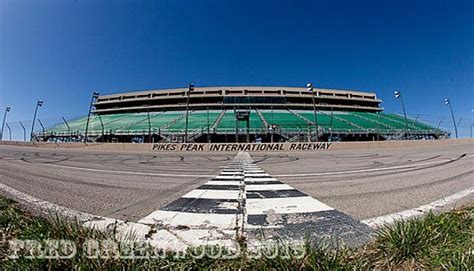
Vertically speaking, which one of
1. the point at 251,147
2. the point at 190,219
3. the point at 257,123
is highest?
the point at 257,123

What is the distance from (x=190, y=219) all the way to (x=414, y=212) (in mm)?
3250

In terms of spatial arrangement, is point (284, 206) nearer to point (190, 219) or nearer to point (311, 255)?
point (190, 219)

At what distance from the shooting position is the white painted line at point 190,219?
3.10 metres

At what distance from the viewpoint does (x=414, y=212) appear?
11.6 ft

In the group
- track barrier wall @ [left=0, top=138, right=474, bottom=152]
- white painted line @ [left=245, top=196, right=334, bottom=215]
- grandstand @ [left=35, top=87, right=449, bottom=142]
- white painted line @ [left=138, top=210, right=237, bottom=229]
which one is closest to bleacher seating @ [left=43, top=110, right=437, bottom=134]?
grandstand @ [left=35, top=87, right=449, bottom=142]

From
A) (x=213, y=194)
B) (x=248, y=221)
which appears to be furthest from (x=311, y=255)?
(x=213, y=194)

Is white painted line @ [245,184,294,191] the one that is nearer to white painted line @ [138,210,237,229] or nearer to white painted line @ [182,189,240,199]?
white painted line @ [182,189,240,199]

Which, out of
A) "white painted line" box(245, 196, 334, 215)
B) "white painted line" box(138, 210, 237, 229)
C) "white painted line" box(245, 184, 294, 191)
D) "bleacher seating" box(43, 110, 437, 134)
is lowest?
"white painted line" box(138, 210, 237, 229)

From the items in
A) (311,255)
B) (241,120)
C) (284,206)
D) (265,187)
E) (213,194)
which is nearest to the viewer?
(311,255)

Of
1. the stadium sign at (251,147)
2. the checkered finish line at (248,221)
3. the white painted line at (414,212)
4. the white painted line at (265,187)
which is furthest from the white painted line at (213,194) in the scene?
the stadium sign at (251,147)

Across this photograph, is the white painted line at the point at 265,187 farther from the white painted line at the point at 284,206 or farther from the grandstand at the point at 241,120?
the grandstand at the point at 241,120

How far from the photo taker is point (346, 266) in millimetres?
1842

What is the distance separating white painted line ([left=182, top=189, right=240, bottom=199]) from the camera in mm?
4652

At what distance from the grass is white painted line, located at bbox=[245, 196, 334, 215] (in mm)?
1426
